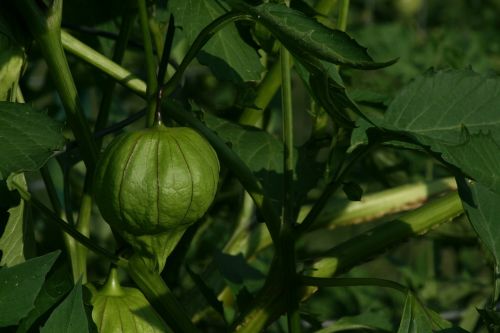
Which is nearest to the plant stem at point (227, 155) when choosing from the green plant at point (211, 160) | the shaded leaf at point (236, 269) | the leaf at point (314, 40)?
the green plant at point (211, 160)

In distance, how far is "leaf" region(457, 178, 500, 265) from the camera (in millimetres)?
612

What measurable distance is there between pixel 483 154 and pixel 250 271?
1.06 feet

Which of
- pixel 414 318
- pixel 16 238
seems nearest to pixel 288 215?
pixel 414 318

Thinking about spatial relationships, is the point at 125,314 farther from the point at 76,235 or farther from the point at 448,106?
the point at 448,106

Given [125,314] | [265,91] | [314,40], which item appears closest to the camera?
[314,40]

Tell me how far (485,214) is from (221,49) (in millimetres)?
215

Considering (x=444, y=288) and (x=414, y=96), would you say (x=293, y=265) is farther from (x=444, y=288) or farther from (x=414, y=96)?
(x=444, y=288)

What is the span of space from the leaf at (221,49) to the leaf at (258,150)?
0.16 feet

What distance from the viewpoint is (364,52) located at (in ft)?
1.58

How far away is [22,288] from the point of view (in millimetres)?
561

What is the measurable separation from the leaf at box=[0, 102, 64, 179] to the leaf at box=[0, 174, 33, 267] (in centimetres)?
11

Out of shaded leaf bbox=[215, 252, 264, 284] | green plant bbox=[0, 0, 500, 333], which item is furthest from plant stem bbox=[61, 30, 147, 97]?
shaded leaf bbox=[215, 252, 264, 284]

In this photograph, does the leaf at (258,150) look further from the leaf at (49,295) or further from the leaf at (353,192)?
the leaf at (49,295)

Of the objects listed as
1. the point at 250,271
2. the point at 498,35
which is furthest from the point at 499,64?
the point at 250,271
